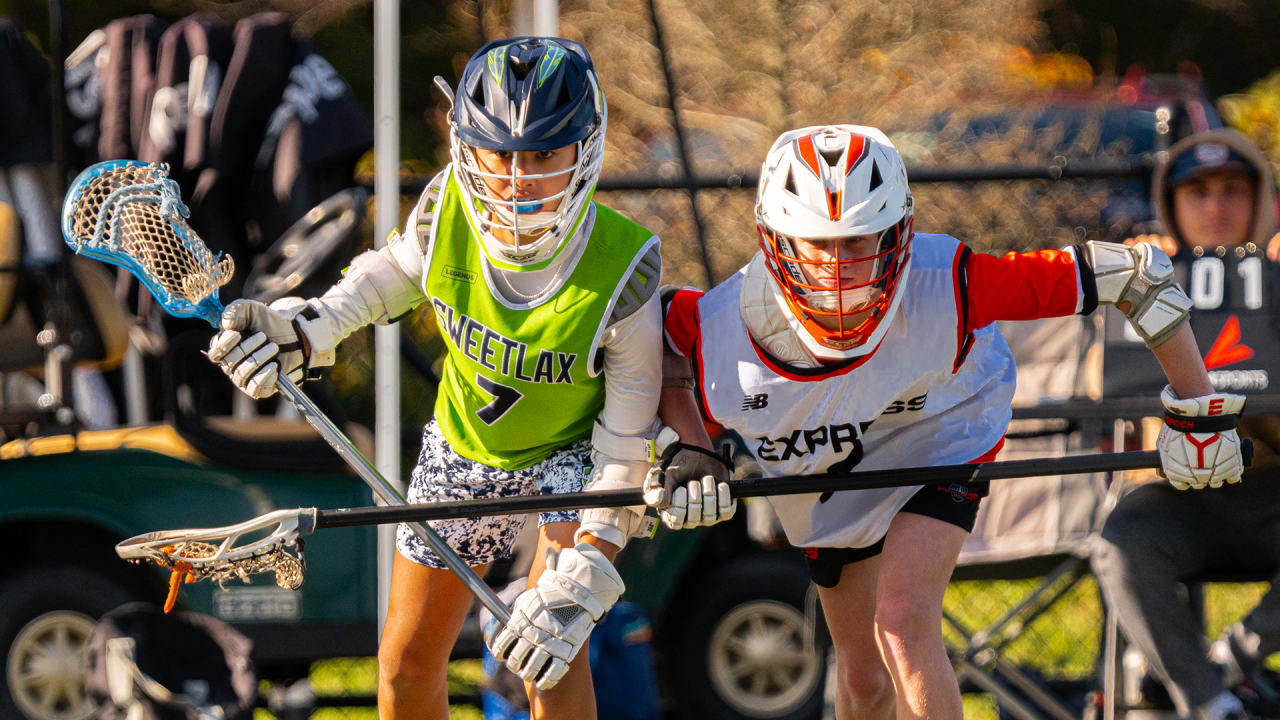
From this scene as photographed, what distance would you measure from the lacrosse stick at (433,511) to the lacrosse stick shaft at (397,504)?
0.25 ft

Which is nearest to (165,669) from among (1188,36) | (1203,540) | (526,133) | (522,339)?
(522,339)

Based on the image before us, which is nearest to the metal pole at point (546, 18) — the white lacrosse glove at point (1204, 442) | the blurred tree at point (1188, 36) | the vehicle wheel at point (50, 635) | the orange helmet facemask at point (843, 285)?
the orange helmet facemask at point (843, 285)

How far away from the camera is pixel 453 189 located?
3.13 metres

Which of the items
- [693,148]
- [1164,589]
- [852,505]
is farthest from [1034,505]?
[693,148]

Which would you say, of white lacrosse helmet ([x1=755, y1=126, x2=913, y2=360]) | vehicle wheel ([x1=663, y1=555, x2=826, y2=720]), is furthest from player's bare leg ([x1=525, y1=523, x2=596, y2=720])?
vehicle wheel ([x1=663, y1=555, x2=826, y2=720])

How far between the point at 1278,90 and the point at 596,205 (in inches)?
277

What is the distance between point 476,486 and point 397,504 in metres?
0.19

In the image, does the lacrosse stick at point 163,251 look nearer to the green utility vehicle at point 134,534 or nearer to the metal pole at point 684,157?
the green utility vehicle at point 134,534

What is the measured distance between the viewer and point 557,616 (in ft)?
9.56

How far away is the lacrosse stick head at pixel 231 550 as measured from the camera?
3023mm

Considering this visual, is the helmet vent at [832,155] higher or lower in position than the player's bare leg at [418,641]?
higher

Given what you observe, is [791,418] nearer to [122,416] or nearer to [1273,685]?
[1273,685]

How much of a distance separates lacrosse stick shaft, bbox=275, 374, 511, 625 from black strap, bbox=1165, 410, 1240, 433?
159 centimetres

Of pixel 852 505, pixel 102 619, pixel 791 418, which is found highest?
pixel 791 418
